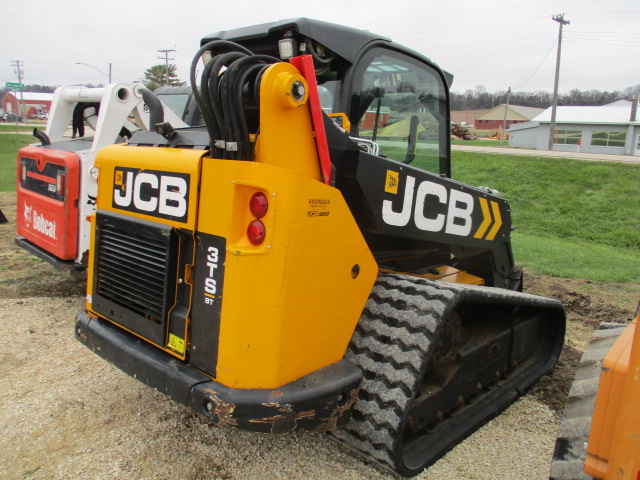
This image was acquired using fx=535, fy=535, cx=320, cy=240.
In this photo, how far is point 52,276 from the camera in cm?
605

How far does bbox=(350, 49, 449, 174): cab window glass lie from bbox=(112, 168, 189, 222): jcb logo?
1116 mm

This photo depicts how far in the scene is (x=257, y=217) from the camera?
2176 millimetres

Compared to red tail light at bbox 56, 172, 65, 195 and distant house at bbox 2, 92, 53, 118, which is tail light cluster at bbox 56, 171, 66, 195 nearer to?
red tail light at bbox 56, 172, 65, 195

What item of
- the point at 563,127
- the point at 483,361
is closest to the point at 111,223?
the point at 483,361

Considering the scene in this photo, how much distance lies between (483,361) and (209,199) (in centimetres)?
195

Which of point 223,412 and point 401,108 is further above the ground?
point 401,108

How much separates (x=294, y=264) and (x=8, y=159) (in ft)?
77.8

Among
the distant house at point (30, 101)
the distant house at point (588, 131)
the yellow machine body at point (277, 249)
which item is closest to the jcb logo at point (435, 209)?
the yellow machine body at point (277, 249)

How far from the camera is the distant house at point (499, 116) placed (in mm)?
87312

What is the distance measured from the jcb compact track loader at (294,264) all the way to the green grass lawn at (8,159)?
12483mm

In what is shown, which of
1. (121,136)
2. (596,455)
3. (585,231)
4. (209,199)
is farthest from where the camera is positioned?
(585,231)

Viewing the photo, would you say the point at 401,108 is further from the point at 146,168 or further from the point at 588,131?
the point at 588,131

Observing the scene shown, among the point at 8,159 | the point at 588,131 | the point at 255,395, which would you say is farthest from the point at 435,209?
the point at 588,131

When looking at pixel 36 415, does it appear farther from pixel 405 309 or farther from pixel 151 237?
pixel 405 309
